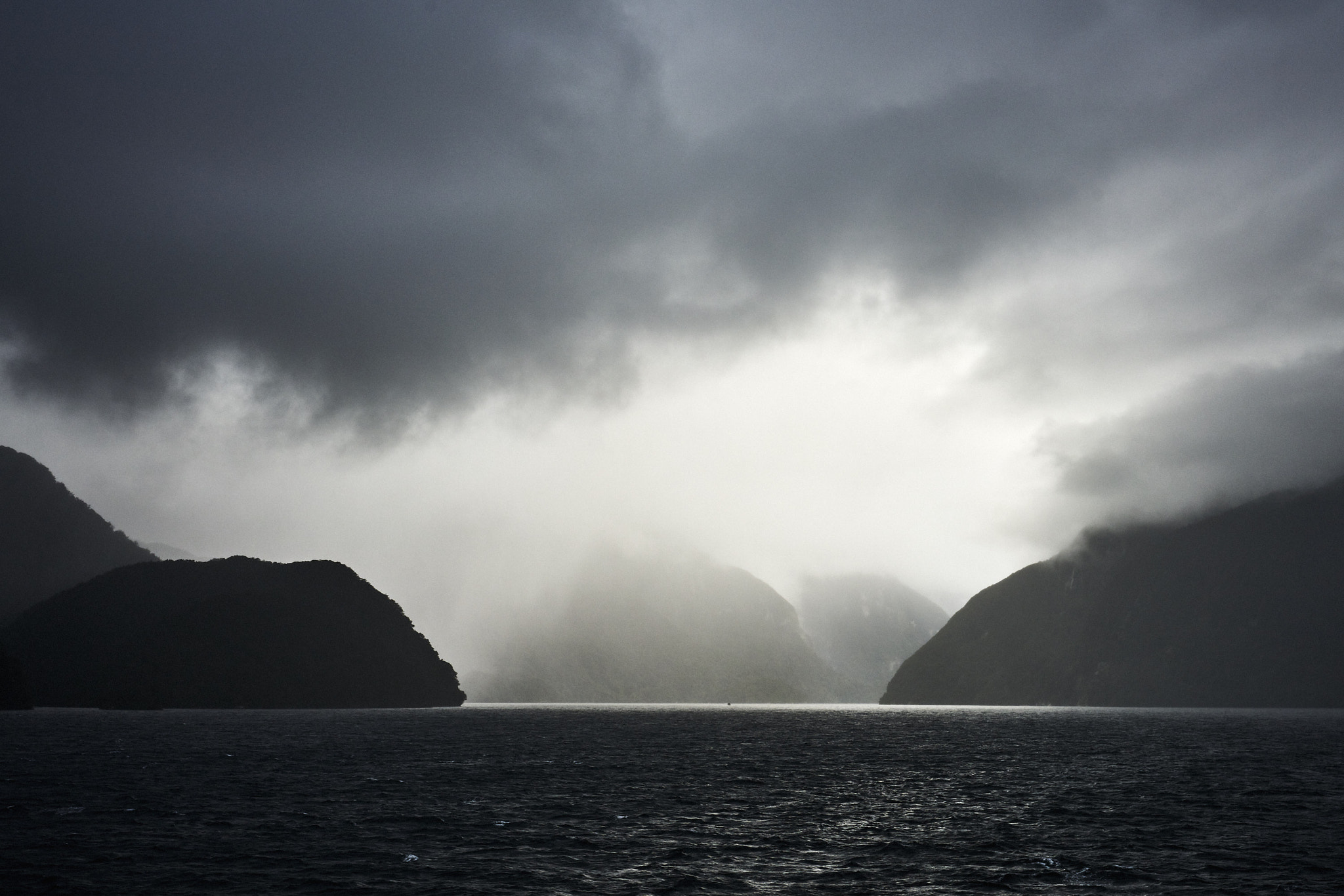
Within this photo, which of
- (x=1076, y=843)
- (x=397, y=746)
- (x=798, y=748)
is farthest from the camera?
(x=798, y=748)

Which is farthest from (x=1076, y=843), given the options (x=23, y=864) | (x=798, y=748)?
(x=798, y=748)

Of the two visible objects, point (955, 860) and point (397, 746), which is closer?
point (955, 860)

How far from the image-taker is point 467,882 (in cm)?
4122

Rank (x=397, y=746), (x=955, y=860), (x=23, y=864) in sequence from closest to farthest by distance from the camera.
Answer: (x=23, y=864), (x=955, y=860), (x=397, y=746)

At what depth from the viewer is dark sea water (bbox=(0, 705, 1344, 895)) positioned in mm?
42656

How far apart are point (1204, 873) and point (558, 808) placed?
136 feet

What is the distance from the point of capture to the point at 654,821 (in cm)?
6053

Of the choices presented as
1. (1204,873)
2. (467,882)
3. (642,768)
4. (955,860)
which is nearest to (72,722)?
(642,768)

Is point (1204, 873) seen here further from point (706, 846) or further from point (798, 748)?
point (798, 748)

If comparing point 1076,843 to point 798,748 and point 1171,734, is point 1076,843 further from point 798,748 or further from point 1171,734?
point 1171,734

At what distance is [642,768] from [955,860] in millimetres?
55269

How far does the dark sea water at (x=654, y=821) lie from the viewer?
42.7 metres

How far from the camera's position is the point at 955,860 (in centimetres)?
4800

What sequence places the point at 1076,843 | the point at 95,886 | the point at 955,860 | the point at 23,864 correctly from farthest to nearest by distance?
the point at 1076,843 < the point at 955,860 < the point at 23,864 < the point at 95,886
